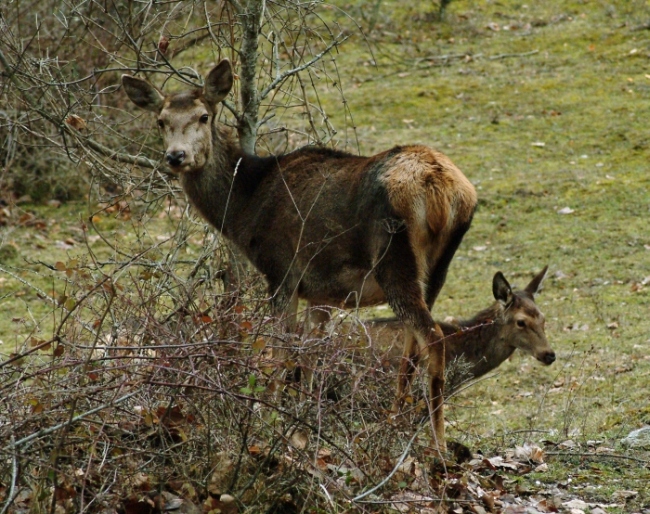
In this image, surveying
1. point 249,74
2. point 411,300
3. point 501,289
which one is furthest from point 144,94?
point 501,289

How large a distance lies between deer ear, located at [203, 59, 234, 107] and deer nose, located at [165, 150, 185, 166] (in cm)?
62

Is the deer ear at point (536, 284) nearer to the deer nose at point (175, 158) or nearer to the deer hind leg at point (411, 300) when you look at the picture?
the deer hind leg at point (411, 300)

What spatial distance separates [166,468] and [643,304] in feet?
26.0

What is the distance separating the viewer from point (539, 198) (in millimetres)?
15531

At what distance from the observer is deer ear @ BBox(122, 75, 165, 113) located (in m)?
7.91

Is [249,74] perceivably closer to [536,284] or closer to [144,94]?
[144,94]

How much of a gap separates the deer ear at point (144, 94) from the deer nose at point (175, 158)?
636 mm

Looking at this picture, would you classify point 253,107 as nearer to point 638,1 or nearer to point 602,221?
point 602,221

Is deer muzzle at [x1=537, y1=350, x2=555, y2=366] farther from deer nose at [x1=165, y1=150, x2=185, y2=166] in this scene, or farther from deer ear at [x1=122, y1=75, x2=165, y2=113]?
deer ear at [x1=122, y1=75, x2=165, y2=113]

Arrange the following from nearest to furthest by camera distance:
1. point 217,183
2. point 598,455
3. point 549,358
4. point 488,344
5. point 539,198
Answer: point 598,455, point 217,183, point 549,358, point 488,344, point 539,198

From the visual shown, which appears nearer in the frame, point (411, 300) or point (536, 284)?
point (411, 300)

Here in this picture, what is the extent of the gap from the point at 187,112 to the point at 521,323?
4.17 m

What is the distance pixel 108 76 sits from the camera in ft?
51.3

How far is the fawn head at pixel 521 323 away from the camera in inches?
395
